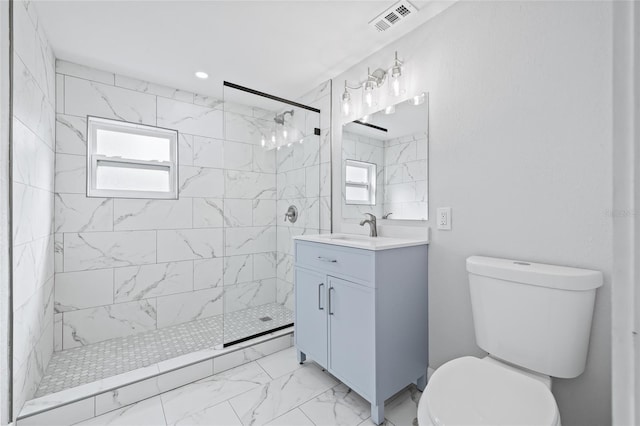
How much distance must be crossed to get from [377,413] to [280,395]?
608 millimetres

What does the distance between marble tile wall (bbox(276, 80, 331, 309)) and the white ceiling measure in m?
0.35

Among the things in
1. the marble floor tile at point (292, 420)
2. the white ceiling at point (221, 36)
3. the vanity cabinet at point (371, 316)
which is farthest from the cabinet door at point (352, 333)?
the white ceiling at point (221, 36)

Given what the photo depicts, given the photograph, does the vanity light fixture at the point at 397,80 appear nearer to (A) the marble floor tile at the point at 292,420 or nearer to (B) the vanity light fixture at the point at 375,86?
(B) the vanity light fixture at the point at 375,86

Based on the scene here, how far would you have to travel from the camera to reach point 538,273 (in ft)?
3.93

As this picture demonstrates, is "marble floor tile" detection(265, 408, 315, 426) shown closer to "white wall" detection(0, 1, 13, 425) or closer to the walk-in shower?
the walk-in shower

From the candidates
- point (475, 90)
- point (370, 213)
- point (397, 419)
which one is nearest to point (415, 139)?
point (475, 90)

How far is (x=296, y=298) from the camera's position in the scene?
216 centimetres

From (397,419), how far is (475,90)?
73.1 inches

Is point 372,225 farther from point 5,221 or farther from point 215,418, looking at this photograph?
point 5,221

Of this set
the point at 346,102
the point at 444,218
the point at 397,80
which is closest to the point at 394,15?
the point at 397,80

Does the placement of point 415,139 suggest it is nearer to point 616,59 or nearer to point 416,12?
point 416,12

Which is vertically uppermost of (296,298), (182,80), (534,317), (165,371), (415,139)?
(182,80)

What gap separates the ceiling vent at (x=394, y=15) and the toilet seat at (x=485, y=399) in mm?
1914

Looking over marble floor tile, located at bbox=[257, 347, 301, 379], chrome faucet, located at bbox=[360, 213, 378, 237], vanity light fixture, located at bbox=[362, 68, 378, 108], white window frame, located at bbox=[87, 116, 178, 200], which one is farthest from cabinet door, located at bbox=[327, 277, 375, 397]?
white window frame, located at bbox=[87, 116, 178, 200]
